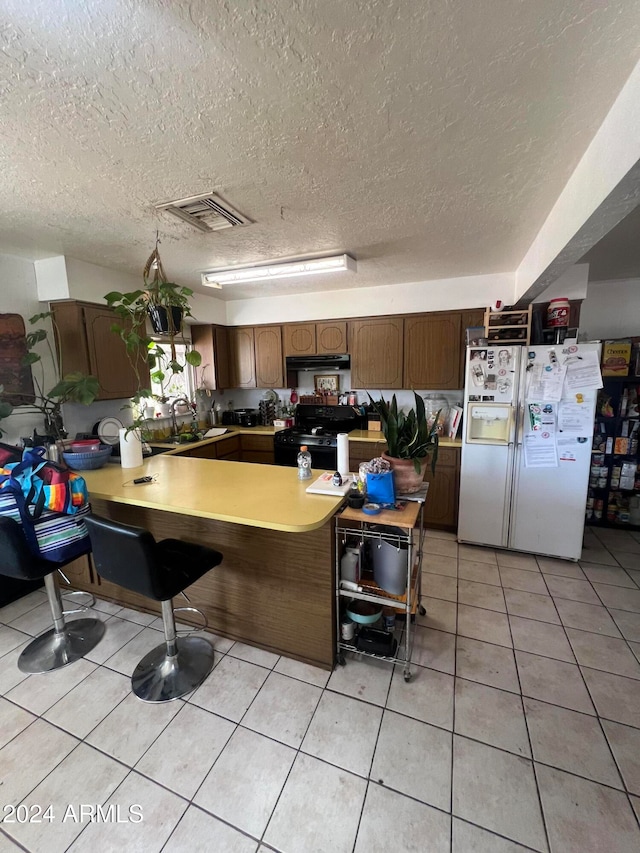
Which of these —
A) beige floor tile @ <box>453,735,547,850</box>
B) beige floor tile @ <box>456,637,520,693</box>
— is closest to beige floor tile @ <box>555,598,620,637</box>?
beige floor tile @ <box>456,637,520,693</box>

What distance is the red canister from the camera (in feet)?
8.66

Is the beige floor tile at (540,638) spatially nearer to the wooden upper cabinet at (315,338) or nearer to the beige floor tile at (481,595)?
the beige floor tile at (481,595)

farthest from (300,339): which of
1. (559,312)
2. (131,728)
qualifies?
(131,728)

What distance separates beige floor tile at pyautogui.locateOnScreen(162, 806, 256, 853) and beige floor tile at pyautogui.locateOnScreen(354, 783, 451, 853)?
391mm

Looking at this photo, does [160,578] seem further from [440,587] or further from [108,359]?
[108,359]

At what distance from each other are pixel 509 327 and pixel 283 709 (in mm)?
2918

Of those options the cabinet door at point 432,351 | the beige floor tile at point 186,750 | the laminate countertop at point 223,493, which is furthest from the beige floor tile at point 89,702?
the cabinet door at point 432,351

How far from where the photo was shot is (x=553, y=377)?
8.61ft

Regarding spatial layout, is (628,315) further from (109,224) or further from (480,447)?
(109,224)

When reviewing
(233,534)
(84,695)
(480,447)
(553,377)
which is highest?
(553,377)

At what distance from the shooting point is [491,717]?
1560 millimetres

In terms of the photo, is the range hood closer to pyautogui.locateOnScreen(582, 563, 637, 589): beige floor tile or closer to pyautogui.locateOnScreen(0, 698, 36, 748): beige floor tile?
pyautogui.locateOnScreen(582, 563, 637, 589): beige floor tile

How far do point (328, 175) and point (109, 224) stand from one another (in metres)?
1.45

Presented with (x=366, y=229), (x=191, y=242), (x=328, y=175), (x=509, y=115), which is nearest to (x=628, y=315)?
(x=366, y=229)
